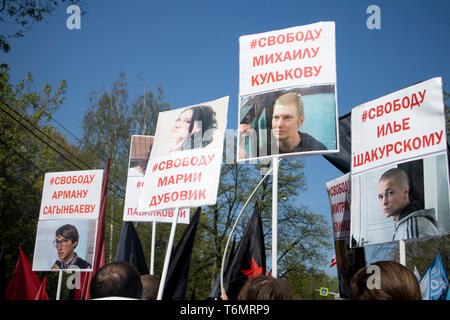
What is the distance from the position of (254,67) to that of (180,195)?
6.51 ft

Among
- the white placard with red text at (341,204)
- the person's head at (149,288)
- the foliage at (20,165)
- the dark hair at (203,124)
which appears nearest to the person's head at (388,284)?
the person's head at (149,288)

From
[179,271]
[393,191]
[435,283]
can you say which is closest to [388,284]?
[393,191]

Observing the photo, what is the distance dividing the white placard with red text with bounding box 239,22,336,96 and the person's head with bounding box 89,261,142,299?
10.8ft

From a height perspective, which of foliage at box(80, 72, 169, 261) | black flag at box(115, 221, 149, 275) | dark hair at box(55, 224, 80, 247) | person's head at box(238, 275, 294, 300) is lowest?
person's head at box(238, 275, 294, 300)

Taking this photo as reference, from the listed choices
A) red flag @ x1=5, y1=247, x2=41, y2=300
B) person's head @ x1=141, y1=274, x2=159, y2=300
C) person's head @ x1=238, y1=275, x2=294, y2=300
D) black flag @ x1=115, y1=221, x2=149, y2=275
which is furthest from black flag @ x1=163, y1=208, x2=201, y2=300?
person's head @ x1=238, y1=275, x2=294, y2=300

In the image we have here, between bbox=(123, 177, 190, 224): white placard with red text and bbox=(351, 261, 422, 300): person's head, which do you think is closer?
bbox=(351, 261, 422, 300): person's head

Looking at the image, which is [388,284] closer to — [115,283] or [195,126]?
[115,283]

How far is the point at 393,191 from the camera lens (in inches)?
214

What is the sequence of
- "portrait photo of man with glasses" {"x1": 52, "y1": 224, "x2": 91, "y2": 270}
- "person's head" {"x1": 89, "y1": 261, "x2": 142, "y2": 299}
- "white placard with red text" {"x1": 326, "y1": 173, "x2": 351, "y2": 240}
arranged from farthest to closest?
"portrait photo of man with glasses" {"x1": 52, "y1": 224, "x2": 91, "y2": 270} < "white placard with red text" {"x1": 326, "y1": 173, "x2": 351, "y2": 240} < "person's head" {"x1": 89, "y1": 261, "x2": 142, "y2": 299}

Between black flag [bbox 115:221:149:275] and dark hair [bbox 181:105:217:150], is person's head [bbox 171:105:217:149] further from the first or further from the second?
black flag [bbox 115:221:149:275]

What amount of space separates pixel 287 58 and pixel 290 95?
1.48 ft

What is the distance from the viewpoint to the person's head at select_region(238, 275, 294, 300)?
8.79ft
